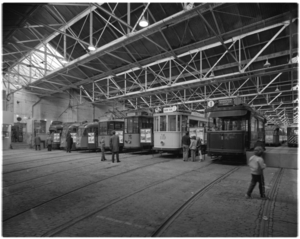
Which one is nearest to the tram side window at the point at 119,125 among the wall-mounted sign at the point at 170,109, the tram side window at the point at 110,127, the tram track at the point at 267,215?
the tram side window at the point at 110,127

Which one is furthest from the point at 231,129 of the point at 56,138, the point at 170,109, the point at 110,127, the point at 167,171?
the point at 56,138

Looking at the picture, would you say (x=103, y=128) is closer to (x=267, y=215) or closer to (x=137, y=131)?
(x=137, y=131)

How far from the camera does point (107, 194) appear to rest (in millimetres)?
5820

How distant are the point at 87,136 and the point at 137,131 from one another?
5.90 m

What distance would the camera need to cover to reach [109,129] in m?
17.6

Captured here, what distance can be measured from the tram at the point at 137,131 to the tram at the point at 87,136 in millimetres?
3740

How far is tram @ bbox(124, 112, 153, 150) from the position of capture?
16047mm

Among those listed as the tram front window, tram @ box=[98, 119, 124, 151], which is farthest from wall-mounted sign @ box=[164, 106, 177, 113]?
tram @ box=[98, 119, 124, 151]

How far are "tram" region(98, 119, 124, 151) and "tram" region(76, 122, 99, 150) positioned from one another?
1095 mm

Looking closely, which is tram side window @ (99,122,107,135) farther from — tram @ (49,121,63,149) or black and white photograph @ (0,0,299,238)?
tram @ (49,121,63,149)

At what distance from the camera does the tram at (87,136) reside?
18859mm

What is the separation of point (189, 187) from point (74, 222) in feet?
12.5

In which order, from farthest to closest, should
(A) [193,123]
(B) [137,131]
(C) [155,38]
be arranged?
(B) [137,131]
(C) [155,38]
(A) [193,123]

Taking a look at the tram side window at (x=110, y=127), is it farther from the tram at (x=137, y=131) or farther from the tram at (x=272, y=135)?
the tram at (x=272, y=135)
